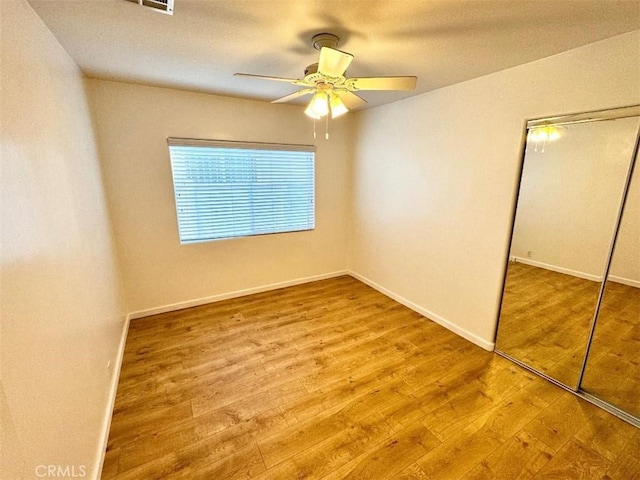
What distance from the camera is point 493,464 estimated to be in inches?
59.6

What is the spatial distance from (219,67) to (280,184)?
1566 mm

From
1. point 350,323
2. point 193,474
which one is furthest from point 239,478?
point 350,323

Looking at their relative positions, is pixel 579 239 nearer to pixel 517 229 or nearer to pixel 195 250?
pixel 517 229

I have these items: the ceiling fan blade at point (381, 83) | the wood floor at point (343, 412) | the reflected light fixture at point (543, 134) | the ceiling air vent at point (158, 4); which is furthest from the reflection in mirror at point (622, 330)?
the ceiling air vent at point (158, 4)

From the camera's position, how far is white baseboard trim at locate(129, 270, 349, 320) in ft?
10.1

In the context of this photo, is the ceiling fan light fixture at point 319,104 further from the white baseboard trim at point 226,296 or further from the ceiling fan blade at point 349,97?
the white baseboard trim at point 226,296

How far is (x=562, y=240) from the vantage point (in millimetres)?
2102

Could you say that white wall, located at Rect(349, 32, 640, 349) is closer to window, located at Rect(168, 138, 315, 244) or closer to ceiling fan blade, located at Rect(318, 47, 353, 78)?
window, located at Rect(168, 138, 315, 244)

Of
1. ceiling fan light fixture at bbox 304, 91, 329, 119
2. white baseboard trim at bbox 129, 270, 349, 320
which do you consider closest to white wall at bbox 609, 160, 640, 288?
ceiling fan light fixture at bbox 304, 91, 329, 119

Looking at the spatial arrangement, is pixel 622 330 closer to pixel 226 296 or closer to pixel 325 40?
pixel 325 40

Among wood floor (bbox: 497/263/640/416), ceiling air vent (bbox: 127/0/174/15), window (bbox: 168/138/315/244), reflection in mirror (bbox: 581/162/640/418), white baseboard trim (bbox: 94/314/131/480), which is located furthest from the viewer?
window (bbox: 168/138/315/244)

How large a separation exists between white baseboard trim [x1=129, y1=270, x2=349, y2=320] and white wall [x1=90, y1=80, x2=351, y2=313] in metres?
0.04

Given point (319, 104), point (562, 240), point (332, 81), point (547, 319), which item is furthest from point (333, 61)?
point (547, 319)

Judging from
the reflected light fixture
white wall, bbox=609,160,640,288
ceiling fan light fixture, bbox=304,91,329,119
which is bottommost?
white wall, bbox=609,160,640,288
